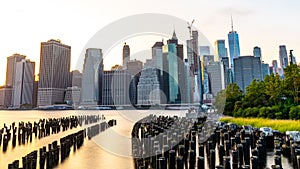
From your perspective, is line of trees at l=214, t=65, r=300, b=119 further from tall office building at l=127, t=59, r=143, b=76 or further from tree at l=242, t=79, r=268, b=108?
tall office building at l=127, t=59, r=143, b=76

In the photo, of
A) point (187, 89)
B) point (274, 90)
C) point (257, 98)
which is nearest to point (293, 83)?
point (274, 90)

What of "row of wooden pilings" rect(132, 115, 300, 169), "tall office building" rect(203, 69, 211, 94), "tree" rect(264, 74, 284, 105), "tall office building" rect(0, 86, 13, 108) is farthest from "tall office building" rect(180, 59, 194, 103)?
"tall office building" rect(0, 86, 13, 108)

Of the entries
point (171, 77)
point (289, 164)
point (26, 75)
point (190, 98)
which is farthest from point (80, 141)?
point (26, 75)

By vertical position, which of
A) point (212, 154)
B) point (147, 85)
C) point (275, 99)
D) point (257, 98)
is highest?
point (147, 85)

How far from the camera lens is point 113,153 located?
16188mm

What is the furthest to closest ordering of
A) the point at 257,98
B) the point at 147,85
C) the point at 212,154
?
the point at 147,85
the point at 257,98
the point at 212,154

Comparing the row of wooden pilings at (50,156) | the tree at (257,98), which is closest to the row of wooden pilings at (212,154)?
the row of wooden pilings at (50,156)

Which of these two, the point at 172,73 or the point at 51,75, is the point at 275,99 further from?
the point at 51,75

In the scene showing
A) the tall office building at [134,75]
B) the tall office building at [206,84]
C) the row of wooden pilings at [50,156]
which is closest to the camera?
the row of wooden pilings at [50,156]

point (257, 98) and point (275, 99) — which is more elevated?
point (257, 98)

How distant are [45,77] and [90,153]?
371ft

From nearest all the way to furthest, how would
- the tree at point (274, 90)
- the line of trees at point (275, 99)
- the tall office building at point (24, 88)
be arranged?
the line of trees at point (275, 99), the tree at point (274, 90), the tall office building at point (24, 88)

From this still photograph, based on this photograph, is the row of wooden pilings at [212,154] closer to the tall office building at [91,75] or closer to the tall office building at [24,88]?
the tall office building at [91,75]

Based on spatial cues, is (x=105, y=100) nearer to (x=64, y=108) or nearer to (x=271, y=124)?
(x=271, y=124)
